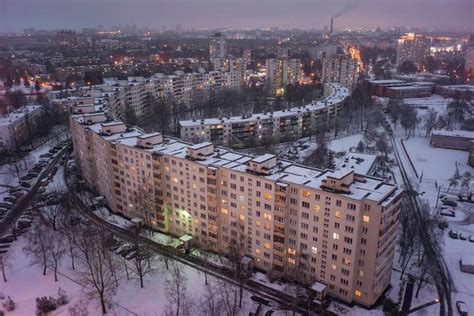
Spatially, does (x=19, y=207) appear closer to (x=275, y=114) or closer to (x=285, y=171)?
(x=285, y=171)

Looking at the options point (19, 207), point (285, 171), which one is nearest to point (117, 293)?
point (285, 171)

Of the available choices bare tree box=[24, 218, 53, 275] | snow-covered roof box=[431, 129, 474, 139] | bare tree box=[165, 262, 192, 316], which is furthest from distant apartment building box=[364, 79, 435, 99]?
bare tree box=[24, 218, 53, 275]

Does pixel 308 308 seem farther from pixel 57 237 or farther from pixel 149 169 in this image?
pixel 57 237

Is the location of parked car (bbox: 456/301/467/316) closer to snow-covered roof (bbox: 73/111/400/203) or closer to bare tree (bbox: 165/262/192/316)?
snow-covered roof (bbox: 73/111/400/203)

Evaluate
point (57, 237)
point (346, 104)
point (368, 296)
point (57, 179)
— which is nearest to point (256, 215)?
point (368, 296)

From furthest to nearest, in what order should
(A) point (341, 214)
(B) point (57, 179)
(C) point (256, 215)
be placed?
(B) point (57, 179) < (C) point (256, 215) < (A) point (341, 214)
